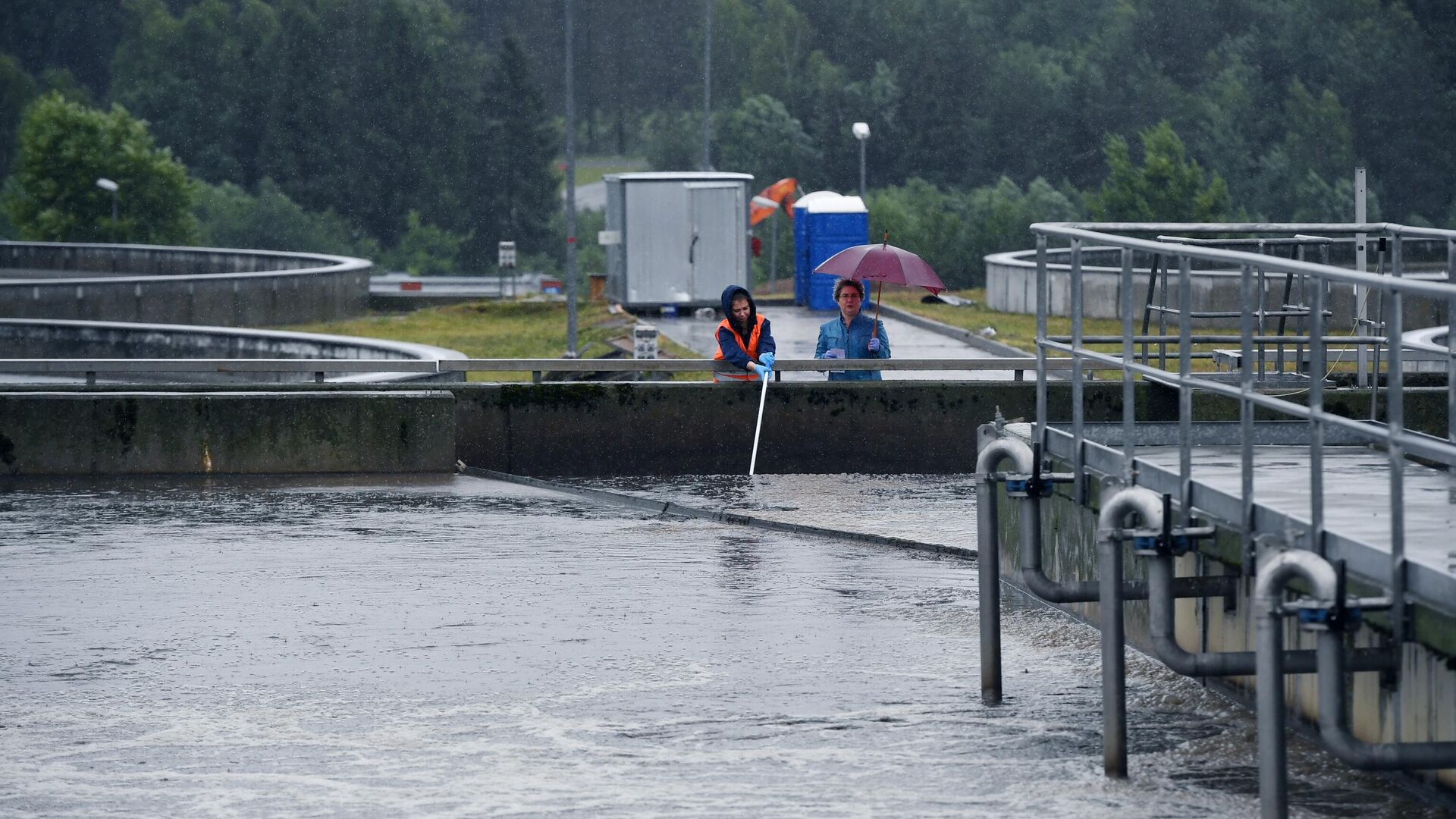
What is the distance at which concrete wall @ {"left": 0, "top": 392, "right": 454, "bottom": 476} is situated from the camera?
591 inches

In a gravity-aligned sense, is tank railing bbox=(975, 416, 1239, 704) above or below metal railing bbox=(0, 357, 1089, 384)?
below

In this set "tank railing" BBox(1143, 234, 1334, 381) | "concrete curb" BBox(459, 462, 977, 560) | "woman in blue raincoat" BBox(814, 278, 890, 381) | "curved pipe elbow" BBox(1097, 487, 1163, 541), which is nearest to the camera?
"curved pipe elbow" BBox(1097, 487, 1163, 541)

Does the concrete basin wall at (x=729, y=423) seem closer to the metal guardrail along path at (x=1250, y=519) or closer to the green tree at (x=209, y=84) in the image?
the metal guardrail along path at (x=1250, y=519)

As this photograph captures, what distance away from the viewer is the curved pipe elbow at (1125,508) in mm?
6980

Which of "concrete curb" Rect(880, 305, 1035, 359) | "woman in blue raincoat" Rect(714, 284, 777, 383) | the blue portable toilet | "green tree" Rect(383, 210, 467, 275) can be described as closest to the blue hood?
"woman in blue raincoat" Rect(714, 284, 777, 383)

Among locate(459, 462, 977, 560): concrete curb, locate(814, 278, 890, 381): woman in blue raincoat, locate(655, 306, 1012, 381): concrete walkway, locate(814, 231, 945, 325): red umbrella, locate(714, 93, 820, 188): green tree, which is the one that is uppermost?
locate(714, 93, 820, 188): green tree

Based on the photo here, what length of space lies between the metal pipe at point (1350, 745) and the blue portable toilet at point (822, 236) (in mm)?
31650

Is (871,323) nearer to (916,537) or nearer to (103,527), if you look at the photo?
(916,537)

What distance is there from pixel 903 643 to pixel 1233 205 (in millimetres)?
96935

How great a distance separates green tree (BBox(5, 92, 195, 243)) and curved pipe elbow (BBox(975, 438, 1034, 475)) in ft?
259

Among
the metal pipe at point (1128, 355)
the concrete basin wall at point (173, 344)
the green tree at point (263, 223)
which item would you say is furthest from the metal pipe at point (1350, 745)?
the green tree at point (263, 223)

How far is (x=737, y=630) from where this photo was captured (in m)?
9.96

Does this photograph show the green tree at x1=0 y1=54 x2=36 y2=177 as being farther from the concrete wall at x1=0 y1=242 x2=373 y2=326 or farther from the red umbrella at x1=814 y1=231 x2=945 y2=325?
the red umbrella at x1=814 y1=231 x2=945 y2=325

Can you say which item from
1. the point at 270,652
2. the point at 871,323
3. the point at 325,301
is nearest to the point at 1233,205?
the point at 325,301
